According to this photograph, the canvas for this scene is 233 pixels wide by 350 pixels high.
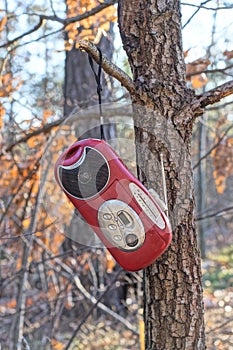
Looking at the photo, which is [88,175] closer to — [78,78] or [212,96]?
[212,96]

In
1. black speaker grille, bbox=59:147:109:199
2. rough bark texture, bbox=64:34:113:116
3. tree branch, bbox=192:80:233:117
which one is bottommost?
black speaker grille, bbox=59:147:109:199

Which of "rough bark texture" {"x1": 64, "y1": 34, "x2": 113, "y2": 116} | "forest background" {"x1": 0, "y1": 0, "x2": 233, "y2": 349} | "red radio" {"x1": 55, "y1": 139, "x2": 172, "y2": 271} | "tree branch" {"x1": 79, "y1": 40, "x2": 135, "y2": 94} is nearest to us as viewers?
"red radio" {"x1": 55, "y1": 139, "x2": 172, "y2": 271}

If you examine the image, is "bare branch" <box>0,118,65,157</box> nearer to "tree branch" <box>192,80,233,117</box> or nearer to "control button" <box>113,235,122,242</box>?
"tree branch" <box>192,80,233,117</box>

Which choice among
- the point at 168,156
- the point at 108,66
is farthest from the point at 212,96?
the point at 108,66

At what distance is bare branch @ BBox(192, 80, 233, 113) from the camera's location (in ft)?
5.39

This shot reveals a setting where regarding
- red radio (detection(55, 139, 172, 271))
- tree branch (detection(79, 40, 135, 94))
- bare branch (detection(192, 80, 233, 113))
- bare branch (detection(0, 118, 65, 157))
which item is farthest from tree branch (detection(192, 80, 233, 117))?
bare branch (detection(0, 118, 65, 157))

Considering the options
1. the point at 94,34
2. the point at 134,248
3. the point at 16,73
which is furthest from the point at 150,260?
the point at 16,73

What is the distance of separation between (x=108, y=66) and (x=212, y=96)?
1.07ft

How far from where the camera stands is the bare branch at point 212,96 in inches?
64.7

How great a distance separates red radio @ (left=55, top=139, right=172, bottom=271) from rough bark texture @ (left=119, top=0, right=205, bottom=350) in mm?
205

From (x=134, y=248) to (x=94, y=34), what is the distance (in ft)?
6.39

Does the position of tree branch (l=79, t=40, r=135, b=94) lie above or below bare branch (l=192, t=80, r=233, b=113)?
above

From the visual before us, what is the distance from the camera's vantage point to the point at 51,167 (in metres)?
3.44

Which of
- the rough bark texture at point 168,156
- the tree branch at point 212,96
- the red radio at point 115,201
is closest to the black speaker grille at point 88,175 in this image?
the red radio at point 115,201
